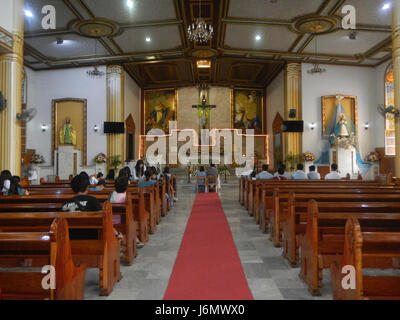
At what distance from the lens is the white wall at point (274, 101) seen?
1464 cm

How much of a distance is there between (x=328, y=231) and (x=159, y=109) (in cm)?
1591

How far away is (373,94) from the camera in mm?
13586

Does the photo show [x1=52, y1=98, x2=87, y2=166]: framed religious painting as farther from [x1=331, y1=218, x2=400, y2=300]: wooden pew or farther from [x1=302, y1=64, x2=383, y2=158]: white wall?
[x1=331, y1=218, x2=400, y2=300]: wooden pew

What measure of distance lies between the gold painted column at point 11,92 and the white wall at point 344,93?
1087 centimetres

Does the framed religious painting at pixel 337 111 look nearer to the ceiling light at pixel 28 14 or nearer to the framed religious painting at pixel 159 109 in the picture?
the framed religious painting at pixel 159 109

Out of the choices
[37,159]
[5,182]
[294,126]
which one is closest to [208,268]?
[5,182]

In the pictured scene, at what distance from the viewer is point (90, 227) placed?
2672mm

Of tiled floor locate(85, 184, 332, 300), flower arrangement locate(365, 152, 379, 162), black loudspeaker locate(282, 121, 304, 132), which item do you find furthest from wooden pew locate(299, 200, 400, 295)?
flower arrangement locate(365, 152, 379, 162)

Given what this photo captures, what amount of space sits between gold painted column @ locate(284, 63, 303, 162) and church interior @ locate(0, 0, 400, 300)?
0.20ft

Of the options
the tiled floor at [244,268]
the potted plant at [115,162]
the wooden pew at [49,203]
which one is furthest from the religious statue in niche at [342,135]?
the wooden pew at [49,203]

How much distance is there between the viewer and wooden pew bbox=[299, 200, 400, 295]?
2.56 m

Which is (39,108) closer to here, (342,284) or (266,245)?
(266,245)
